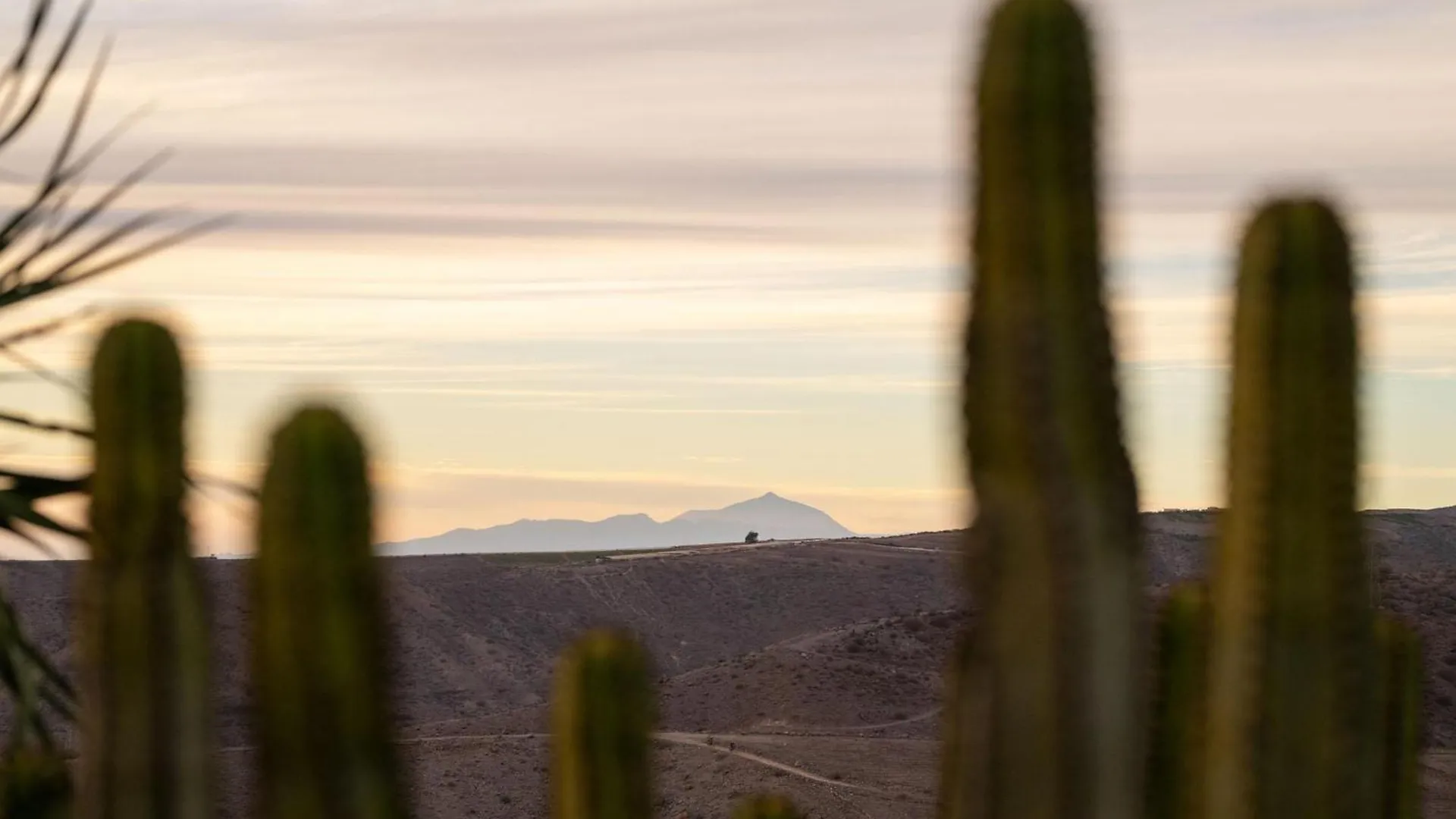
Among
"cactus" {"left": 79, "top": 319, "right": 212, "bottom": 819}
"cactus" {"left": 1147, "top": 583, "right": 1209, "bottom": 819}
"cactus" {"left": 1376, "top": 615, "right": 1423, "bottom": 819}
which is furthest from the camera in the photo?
"cactus" {"left": 1376, "top": 615, "right": 1423, "bottom": 819}

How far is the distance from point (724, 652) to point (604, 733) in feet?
164

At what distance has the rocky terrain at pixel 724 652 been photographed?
2770cm

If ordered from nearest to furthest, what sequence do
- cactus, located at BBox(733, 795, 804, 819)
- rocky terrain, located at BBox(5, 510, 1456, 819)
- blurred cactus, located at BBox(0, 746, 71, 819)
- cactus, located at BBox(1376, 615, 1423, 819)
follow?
blurred cactus, located at BBox(0, 746, 71, 819) < cactus, located at BBox(733, 795, 804, 819) < cactus, located at BBox(1376, 615, 1423, 819) < rocky terrain, located at BBox(5, 510, 1456, 819)

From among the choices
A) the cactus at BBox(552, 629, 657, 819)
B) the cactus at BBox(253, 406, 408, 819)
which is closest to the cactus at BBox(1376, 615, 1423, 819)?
the cactus at BBox(552, 629, 657, 819)

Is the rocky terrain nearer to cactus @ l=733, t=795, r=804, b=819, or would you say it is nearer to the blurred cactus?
cactus @ l=733, t=795, r=804, b=819

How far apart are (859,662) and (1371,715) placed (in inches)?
1378

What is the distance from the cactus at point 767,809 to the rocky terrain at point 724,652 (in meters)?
2.21

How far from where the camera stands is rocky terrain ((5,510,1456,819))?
27.7m

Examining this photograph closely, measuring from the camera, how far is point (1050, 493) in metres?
4.32

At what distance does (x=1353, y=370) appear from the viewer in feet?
14.9

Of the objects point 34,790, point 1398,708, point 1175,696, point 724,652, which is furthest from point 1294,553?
point 724,652

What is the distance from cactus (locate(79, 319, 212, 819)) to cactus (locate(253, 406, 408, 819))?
35cm

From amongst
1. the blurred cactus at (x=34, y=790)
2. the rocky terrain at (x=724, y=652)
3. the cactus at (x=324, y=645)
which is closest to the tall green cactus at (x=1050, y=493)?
the rocky terrain at (x=724, y=652)

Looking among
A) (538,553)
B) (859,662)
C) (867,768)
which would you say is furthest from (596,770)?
(538,553)
